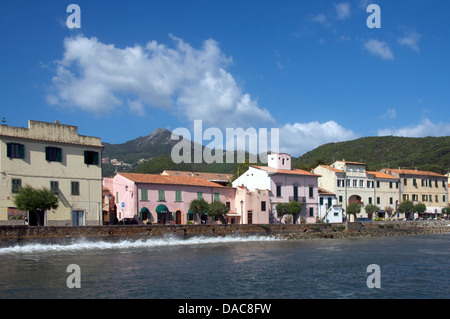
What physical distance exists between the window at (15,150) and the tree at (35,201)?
9.64ft

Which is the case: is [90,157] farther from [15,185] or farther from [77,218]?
[15,185]

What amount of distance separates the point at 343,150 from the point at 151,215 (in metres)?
107

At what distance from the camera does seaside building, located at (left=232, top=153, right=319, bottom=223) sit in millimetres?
60594

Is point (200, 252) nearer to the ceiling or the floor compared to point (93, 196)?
nearer to the floor

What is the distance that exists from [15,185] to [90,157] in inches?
293

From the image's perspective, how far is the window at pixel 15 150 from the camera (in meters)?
37.7

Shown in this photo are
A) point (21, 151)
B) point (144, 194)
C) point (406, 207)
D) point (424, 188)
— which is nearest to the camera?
point (21, 151)

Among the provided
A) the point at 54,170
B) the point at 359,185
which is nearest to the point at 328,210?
the point at 359,185

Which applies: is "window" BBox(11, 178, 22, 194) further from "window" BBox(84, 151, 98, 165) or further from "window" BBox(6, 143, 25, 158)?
"window" BBox(84, 151, 98, 165)

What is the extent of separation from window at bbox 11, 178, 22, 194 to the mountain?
9147 cm

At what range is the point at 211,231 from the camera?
47.2m
